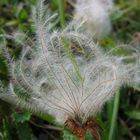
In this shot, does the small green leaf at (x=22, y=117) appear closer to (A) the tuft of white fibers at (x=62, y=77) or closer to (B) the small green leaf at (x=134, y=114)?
(A) the tuft of white fibers at (x=62, y=77)

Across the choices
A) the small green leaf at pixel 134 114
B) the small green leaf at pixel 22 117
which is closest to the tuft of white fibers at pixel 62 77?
the small green leaf at pixel 22 117

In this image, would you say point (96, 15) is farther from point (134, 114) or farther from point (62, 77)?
point (62, 77)

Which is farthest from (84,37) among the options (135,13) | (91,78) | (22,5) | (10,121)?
(135,13)

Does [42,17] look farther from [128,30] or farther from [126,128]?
[128,30]

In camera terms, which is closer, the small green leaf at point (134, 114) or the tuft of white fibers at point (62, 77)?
the tuft of white fibers at point (62, 77)

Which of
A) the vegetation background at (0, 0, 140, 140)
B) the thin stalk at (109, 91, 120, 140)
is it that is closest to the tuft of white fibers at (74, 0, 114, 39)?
the vegetation background at (0, 0, 140, 140)

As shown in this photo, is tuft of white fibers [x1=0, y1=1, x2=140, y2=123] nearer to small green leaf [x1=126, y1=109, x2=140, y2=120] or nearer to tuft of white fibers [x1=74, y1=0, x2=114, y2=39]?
small green leaf [x1=126, y1=109, x2=140, y2=120]

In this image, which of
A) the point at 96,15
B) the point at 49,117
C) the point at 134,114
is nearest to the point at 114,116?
the point at 134,114
